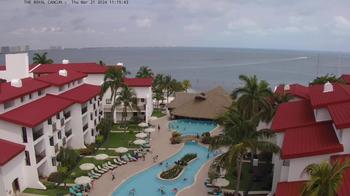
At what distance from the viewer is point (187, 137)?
54.1 m

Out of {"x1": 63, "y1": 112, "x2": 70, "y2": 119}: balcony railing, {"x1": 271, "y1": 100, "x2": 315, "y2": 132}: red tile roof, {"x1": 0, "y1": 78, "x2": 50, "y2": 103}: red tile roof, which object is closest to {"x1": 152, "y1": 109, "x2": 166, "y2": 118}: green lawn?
{"x1": 63, "y1": 112, "x2": 70, "y2": 119}: balcony railing

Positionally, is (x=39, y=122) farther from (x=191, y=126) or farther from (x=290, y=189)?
(x=191, y=126)

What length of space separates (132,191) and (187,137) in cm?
2099

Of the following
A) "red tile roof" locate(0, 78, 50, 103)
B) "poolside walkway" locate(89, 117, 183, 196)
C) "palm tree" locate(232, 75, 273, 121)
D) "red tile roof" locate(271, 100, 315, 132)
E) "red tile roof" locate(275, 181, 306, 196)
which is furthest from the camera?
"palm tree" locate(232, 75, 273, 121)

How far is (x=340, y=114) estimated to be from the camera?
25.8 m

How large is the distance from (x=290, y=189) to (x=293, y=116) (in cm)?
1285

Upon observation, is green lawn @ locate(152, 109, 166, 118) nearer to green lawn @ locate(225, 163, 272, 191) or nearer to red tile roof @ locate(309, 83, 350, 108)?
green lawn @ locate(225, 163, 272, 191)

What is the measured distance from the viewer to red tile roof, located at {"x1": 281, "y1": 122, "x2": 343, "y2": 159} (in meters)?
24.2

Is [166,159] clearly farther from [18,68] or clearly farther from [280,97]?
[18,68]

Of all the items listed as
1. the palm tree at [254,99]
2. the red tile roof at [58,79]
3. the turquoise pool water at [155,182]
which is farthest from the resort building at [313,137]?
the red tile roof at [58,79]

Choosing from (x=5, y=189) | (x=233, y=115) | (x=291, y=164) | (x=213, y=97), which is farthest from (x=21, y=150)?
(x=213, y=97)

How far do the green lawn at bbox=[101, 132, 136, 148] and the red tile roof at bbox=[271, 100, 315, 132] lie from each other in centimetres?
2418

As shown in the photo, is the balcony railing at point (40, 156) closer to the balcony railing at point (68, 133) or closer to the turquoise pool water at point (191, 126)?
the balcony railing at point (68, 133)

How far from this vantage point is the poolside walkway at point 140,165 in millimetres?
35938
